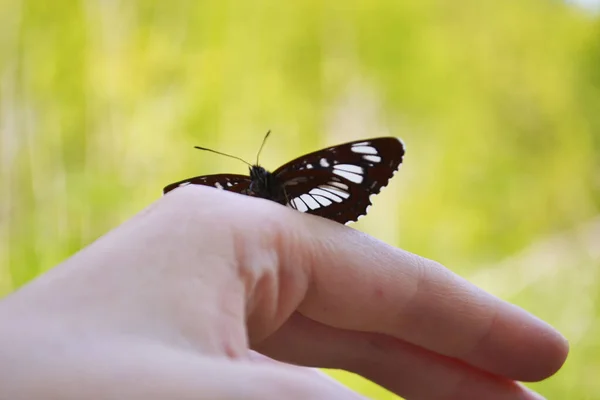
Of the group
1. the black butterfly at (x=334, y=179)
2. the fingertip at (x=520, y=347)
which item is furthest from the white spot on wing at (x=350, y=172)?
the fingertip at (x=520, y=347)

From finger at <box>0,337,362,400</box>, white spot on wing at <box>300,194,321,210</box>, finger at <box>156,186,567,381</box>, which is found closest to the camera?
finger at <box>0,337,362,400</box>

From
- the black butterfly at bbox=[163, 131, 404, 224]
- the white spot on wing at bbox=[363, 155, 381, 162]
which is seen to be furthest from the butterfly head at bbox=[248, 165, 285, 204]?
the white spot on wing at bbox=[363, 155, 381, 162]

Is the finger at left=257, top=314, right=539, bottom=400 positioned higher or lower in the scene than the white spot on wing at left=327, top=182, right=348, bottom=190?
lower

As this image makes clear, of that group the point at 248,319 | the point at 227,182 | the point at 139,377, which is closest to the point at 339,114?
the point at 227,182

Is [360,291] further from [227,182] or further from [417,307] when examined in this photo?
[227,182]

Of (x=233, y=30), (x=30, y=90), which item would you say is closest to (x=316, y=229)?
(x=233, y=30)

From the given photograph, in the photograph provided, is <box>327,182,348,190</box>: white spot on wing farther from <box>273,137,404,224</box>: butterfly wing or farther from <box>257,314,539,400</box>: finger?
<box>257,314,539,400</box>: finger
